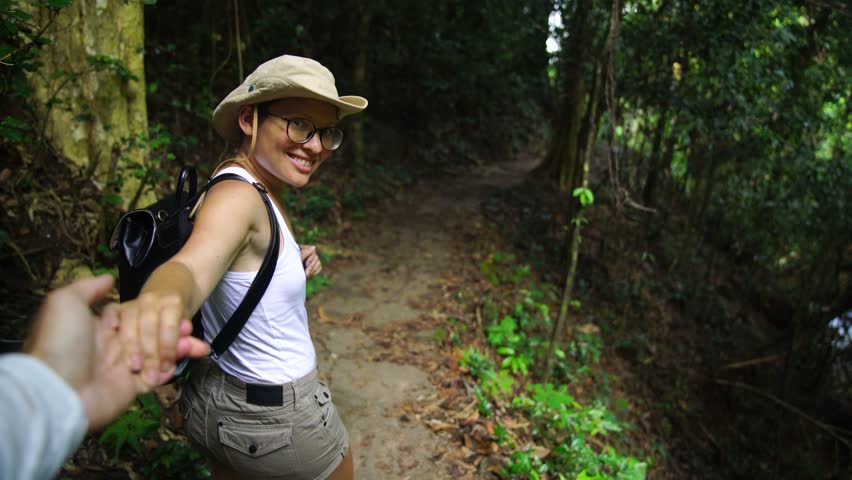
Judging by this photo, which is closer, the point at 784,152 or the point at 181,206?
the point at 181,206

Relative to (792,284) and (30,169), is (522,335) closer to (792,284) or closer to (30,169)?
(30,169)

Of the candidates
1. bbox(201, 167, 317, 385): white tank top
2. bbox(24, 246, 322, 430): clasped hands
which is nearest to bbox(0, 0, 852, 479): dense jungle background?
bbox(201, 167, 317, 385): white tank top

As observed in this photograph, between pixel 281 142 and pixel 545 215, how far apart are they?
8.80 meters

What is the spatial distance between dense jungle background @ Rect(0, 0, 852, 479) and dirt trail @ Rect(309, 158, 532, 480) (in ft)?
0.16

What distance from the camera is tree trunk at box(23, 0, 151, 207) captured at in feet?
13.5

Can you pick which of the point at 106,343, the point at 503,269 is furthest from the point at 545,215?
the point at 106,343

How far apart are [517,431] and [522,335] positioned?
2.15 meters

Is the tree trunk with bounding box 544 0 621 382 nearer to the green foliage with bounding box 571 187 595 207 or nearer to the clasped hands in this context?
the green foliage with bounding box 571 187 595 207

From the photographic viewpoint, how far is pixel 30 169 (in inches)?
157

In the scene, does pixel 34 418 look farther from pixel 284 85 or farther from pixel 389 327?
pixel 389 327

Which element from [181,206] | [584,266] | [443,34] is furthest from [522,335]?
[443,34]

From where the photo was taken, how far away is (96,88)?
4.44 m

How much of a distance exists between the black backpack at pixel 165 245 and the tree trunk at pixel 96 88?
128 inches

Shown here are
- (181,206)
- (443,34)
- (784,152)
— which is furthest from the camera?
(443,34)
